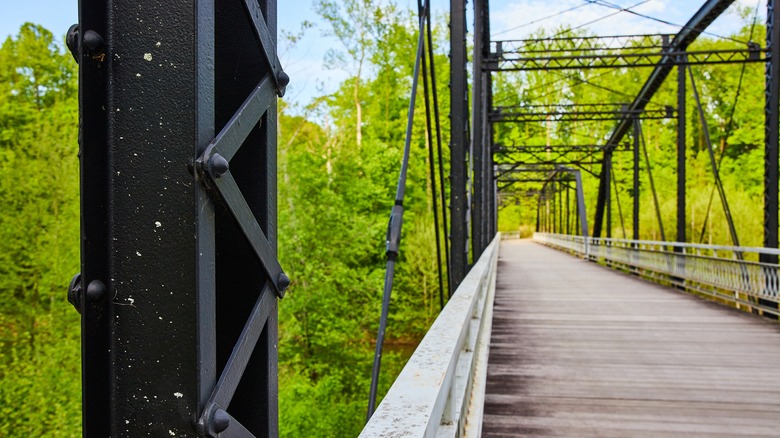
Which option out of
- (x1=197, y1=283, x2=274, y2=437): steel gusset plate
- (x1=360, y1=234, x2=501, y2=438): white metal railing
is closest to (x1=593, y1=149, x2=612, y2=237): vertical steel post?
(x1=360, y1=234, x2=501, y2=438): white metal railing

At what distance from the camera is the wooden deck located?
4.53 metres

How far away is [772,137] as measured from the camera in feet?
36.0

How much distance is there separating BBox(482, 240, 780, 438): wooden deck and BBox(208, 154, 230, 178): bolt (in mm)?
3716

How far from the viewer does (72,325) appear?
744 inches

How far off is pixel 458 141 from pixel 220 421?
6991mm

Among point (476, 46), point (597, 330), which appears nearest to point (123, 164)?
point (597, 330)

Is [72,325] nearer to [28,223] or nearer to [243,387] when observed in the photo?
[28,223]

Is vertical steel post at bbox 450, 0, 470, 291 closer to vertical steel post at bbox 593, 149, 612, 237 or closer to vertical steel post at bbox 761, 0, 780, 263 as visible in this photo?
vertical steel post at bbox 761, 0, 780, 263

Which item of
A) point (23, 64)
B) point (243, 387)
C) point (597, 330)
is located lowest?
point (597, 330)

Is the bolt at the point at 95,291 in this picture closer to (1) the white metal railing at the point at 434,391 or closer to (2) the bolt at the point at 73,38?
(2) the bolt at the point at 73,38

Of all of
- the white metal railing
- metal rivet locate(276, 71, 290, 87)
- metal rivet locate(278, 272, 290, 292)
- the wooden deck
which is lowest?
the wooden deck

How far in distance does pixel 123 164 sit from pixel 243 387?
22.9 inches

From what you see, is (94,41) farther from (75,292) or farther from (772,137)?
(772,137)

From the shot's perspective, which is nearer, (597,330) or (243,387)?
(243,387)
